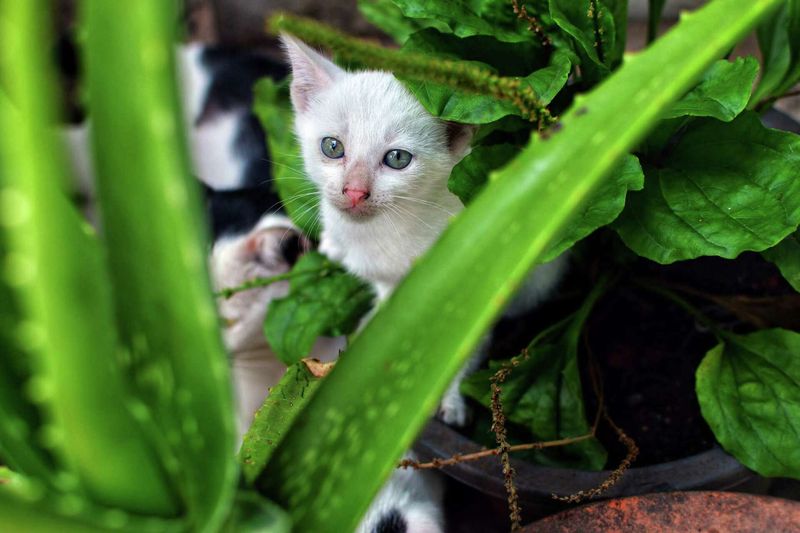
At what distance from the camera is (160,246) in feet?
1.03

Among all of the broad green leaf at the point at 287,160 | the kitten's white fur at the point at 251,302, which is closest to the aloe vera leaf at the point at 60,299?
the broad green leaf at the point at 287,160

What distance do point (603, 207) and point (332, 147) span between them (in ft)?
1.20

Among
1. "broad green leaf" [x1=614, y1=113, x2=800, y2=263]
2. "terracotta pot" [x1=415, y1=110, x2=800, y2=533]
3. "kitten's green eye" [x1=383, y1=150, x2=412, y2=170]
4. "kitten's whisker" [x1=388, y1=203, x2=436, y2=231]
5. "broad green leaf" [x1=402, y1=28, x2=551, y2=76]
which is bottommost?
"terracotta pot" [x1=415, y1=110, x2=800, y2=533]

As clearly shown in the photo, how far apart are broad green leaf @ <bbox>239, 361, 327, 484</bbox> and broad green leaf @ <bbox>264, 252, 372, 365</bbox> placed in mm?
338

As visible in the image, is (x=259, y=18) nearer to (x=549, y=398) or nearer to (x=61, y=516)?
(x=549, y=398)

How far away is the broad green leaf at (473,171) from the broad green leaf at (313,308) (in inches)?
13.0

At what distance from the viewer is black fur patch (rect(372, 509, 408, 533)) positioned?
86 cm

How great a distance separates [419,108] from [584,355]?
45 centimetres

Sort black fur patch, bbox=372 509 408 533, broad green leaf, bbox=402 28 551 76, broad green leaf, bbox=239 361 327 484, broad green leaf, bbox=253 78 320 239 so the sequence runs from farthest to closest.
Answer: broad green leaf, bbox=253 78 320 239, black fur patch, bbox=372 509 408 533, broad green leaf, bbox=402 28 551 76, broad green leaf, bbox=239 361 327 484

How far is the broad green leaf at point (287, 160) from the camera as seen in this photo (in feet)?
3.35

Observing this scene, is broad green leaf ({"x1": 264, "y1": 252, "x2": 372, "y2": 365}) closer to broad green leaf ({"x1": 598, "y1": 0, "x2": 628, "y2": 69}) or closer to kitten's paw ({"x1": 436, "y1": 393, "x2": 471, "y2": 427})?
kitten's paw ({"x1": 436, "y1": 393, "x2": 471, "y2": 427})

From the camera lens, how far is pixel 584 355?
1.05 metres

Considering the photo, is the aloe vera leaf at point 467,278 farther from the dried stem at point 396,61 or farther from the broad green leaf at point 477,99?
the broad green leaf at point 477,99

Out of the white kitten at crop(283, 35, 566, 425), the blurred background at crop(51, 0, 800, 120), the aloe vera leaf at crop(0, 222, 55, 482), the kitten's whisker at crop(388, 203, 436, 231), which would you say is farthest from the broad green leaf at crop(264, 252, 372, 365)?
the blurred background at crop(51, 0, 800, 120)
